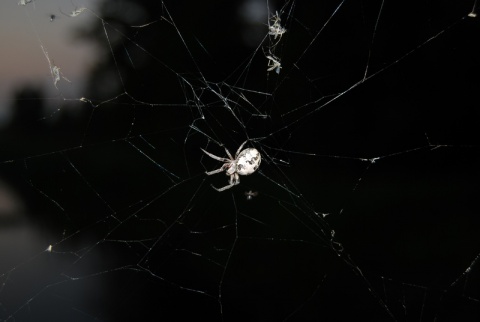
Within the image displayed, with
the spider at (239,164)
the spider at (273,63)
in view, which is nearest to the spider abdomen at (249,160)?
the spider at (239,164)

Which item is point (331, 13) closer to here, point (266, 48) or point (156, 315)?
point (266, 48)

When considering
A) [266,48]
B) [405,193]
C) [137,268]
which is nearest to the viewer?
[266,48]

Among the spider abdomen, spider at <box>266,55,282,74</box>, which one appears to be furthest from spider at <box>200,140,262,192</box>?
spider at <box>266,55,282,74</box>

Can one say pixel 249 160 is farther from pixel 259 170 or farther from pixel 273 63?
pixel 273 63

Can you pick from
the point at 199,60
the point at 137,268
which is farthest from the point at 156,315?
the point at 199,60

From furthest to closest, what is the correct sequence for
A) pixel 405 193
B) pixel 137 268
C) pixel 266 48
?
pixel 405 193 < pixel 137 268 < pixel 266 48

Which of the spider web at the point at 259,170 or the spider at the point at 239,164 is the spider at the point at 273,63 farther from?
the spider at the point at 239,164
